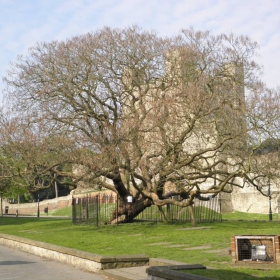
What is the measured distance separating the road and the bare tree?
7325 millimetres

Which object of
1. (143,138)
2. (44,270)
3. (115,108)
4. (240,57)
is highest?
(240,57)

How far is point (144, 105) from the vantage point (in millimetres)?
27312

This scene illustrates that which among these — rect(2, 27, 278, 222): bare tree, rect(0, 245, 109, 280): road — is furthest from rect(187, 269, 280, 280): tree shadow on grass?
rect(2, 27, 278, 222): bare tree

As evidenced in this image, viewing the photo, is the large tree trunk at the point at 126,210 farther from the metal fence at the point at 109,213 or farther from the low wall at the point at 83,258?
the low wall at the point at 83,258

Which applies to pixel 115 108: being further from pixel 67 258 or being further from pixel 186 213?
pixel 67 258

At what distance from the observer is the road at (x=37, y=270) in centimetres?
1341

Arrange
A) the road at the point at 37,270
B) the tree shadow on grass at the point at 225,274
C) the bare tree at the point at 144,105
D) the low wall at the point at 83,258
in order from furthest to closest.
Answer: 1. the bare tree at the point at 144,105
2. the low wall at the point at 83,258
3. the road at the point at 37,270
4. the tree shadow on grass at the point at 225,274

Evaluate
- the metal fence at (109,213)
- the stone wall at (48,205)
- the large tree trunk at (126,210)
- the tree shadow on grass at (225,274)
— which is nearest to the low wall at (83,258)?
the tree shadow on grass at (225,274)

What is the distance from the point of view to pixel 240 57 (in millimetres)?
26672

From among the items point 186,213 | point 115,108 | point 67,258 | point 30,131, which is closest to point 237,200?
point 186,213

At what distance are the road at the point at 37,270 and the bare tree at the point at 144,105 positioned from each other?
732 cm

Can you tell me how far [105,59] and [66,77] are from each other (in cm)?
219

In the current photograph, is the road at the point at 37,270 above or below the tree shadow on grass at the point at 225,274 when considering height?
below

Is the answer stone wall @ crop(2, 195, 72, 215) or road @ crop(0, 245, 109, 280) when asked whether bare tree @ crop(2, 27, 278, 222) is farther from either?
stone wall @ crop(2, 195, 72, 215)
